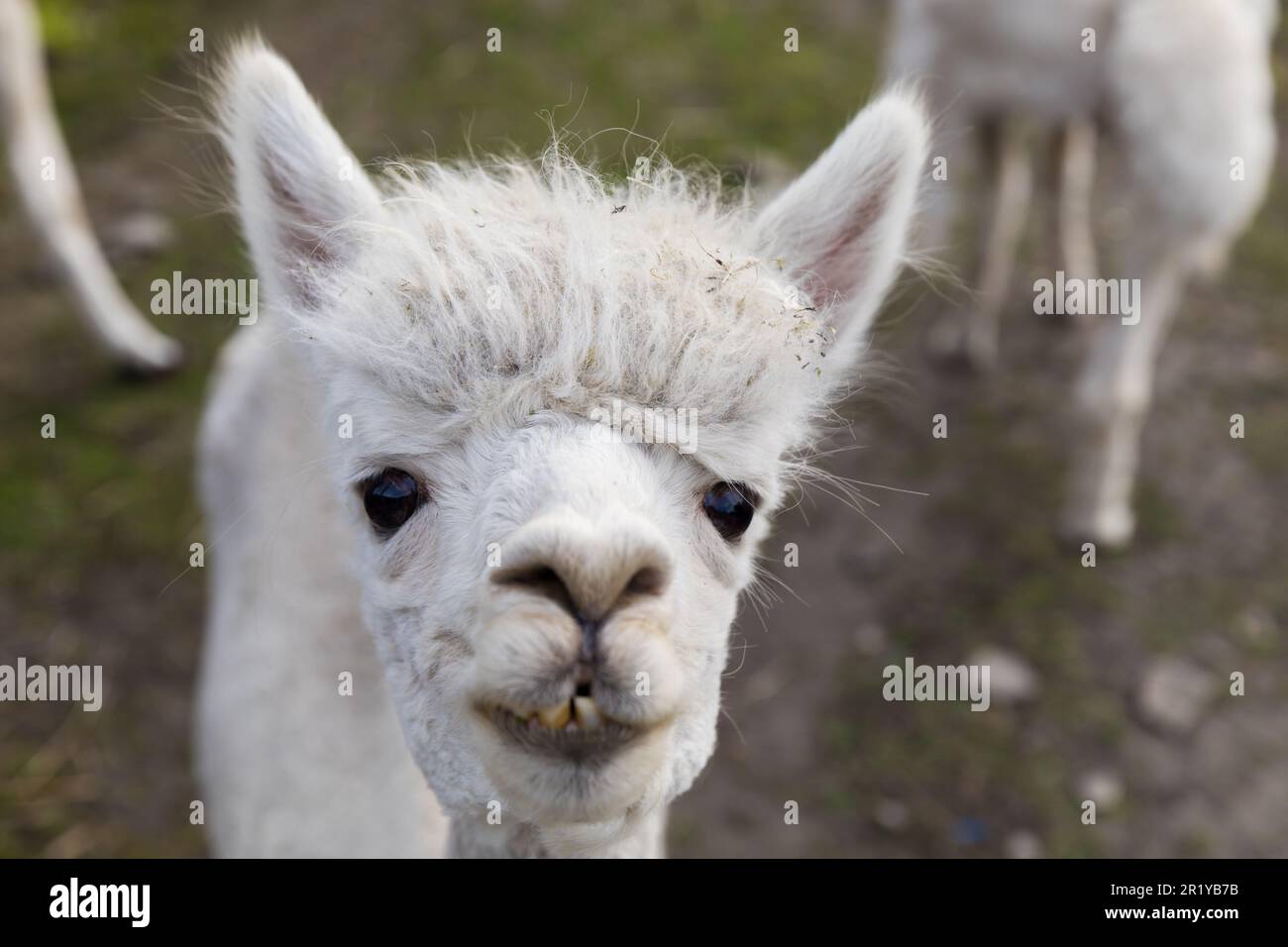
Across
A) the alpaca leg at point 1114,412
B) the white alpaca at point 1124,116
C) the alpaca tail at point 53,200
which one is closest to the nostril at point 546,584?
the white alpaca at point 1124,116

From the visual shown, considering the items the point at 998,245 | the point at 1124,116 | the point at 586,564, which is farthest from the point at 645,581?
the point at 998,245

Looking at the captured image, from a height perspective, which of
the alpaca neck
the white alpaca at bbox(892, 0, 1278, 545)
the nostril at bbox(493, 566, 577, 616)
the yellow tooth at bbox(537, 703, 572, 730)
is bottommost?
the alpaca neck

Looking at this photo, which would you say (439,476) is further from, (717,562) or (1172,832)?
(1172,832)

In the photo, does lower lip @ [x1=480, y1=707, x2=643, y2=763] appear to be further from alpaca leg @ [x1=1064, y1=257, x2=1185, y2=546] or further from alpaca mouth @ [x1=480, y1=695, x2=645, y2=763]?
alpaca leg @ [x1=1064, y1=257, x2=1185, y2=546]

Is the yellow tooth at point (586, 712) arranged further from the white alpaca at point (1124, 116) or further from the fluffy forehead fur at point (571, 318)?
the white alpaca at point (1124, 116)

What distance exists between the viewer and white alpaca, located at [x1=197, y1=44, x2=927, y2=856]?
140 cm

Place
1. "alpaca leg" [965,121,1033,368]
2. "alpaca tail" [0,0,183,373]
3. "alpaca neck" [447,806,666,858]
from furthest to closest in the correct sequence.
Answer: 1. "alpaca leg" [965,121,1033,368]
2. "alpaca tail" [0,0,183,373]
3. "alpaca neck" [447,806,666,858]

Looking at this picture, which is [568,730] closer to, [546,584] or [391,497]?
[546,584]

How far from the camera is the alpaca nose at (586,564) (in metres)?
1.34

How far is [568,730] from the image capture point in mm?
1426

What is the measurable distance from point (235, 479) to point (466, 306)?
185 cm

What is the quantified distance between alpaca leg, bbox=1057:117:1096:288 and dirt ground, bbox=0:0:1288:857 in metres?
0.35

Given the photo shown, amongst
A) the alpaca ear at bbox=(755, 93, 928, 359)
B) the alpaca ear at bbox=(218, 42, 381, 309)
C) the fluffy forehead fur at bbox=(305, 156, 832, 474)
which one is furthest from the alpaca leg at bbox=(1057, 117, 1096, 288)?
the alpaca ear at bbox=(218, 42, 381, 309)
